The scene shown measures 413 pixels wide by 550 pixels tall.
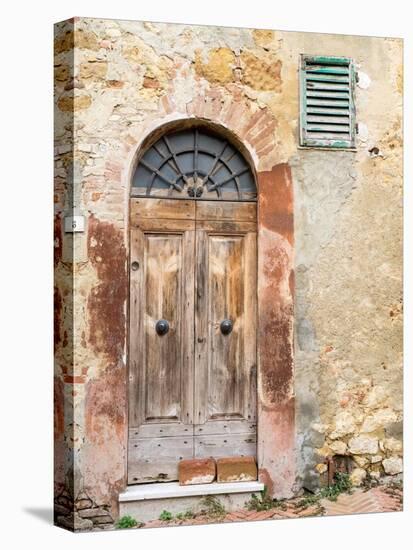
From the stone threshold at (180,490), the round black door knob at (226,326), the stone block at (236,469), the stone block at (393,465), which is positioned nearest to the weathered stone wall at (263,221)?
the stone block at (393,465)

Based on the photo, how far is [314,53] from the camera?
8.73 meters

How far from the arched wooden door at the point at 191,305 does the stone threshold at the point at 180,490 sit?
0.10 metres

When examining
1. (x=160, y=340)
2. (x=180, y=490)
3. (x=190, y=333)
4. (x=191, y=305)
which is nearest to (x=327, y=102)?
(x=191, y=305)

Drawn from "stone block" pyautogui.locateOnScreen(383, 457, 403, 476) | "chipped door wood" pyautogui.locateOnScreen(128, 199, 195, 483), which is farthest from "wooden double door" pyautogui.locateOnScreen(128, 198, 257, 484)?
"stone block" pyautogui.locateOnScreen(383, 457, 403, 476)

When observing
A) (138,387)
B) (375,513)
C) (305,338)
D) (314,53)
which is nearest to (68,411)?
(138,387)

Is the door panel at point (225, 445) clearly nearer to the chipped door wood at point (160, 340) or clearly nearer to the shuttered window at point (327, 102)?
the chipped door wood at point (160, 340)

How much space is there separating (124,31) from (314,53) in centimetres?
169

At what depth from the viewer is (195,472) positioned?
27.4 feet

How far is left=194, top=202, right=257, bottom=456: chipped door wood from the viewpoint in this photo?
27.9 ft

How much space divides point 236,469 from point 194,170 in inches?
99.5

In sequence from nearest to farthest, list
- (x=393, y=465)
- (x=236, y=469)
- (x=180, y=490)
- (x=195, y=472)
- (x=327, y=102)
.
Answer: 1. (x=180, y=490)
2. (x=195, y=472)
3. (x=236, y=469)
4. (x=327, y=102)
5. (x=393, y=465)

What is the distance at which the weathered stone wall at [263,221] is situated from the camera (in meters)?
8.05

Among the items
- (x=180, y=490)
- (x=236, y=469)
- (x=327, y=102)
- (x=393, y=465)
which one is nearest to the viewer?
(x=180, y=490)

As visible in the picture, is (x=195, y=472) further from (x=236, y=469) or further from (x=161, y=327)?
(x=161, y=327)
